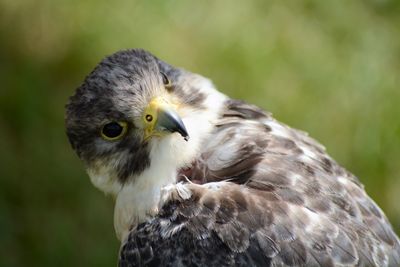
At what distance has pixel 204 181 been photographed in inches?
193

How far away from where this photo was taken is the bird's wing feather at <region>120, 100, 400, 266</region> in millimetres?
4516

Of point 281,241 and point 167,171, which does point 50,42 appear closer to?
point 167,171

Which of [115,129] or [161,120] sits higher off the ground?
[161,120]

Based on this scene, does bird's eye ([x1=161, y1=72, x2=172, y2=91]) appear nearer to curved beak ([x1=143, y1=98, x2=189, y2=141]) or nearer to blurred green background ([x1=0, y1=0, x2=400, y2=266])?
curved beak ([x1=143, y1=98, x2=189, y2=141])

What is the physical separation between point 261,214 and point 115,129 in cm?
88

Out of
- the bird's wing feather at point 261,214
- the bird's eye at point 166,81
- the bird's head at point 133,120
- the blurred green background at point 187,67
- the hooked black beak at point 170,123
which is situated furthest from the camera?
the blurred green background at point 187,67

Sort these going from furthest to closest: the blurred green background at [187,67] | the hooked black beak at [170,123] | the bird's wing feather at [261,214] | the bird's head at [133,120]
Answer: the blurred green background at [187,67] < the bird's head at [133,120] < the hooked black beak at [170,123] < the bird's wing feather at [261,214]

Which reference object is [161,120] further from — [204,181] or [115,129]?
[204,181]

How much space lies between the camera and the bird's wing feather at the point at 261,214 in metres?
4.52

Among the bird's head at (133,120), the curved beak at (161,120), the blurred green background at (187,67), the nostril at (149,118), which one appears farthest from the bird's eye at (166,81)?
the blurred green background at (187,67)

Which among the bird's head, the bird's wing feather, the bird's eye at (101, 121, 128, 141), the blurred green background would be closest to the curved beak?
the bird's head

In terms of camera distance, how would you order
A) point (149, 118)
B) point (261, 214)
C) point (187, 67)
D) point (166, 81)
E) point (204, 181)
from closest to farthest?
point (261, 214), point (149, 118), point (204, 181), point (166, 81), point (187, 67)

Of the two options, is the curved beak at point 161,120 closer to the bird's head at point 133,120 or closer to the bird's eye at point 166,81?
the bird's head at point 133,120

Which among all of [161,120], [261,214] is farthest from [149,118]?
[261,214]
